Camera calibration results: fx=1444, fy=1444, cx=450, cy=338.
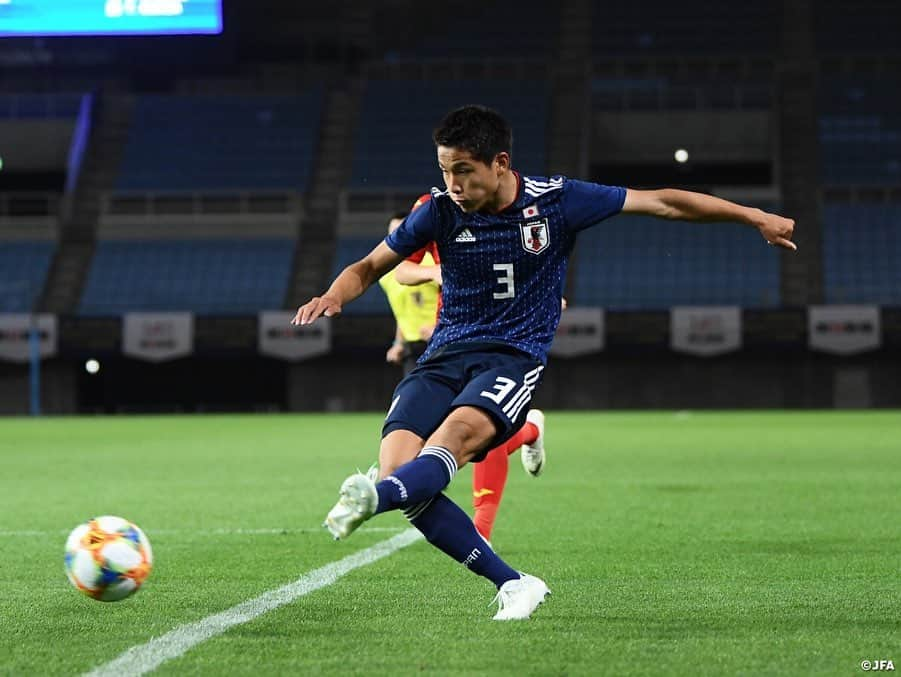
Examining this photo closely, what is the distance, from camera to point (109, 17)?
1395 inches

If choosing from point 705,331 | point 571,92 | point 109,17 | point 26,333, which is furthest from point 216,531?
point 571,92

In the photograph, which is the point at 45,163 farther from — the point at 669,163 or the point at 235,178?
the point at 669,163

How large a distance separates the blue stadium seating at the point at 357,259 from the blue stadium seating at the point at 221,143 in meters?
2.38

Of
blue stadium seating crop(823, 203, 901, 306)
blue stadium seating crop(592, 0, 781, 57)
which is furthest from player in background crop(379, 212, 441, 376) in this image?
blue stadium seating crop(592, 0, 781, 57)

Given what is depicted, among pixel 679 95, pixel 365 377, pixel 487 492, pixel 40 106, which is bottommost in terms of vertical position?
pixel 365 377

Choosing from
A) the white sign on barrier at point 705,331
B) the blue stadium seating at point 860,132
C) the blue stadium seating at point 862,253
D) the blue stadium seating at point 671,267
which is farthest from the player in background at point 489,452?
the blue stadium seating at point 860,132

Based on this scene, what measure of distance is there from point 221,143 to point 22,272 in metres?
6.95

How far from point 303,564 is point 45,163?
3685 cm

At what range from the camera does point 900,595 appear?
5.36m

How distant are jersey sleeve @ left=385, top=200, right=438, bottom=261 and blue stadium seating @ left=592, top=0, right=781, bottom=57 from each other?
1482 inches

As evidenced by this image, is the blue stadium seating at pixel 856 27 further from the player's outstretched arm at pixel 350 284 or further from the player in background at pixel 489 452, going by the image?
the player's outstretched arm at pixel 350 284

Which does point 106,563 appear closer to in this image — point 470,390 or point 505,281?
point 470,390

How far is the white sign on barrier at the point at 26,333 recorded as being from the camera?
116 ft

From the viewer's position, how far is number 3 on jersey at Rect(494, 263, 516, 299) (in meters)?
5.09
